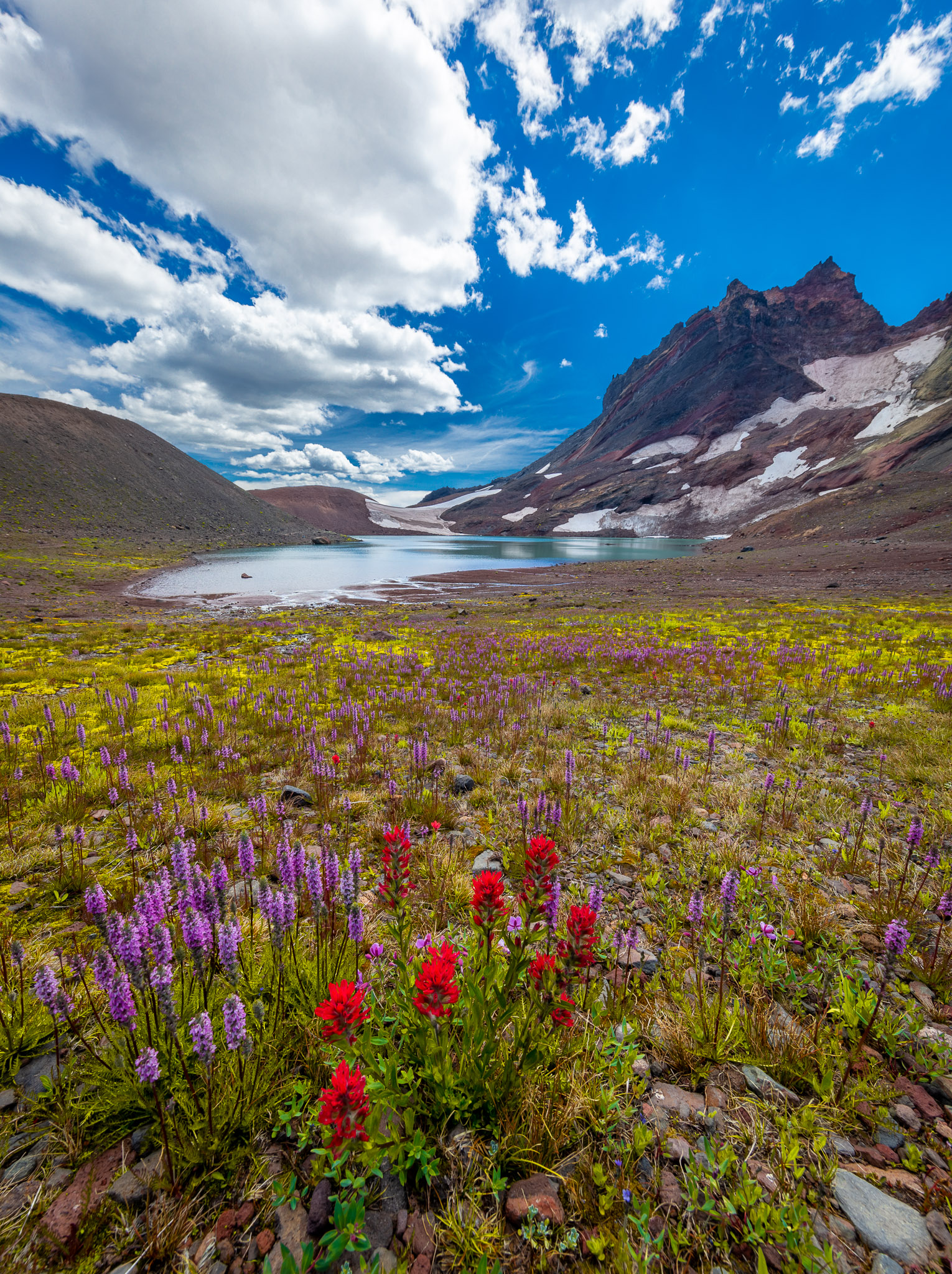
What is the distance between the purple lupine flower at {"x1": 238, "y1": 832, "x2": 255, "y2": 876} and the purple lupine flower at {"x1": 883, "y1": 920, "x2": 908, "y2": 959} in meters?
4.05

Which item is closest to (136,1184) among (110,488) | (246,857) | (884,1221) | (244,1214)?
(244,1214)

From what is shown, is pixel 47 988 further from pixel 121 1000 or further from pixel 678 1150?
pixel 678 1150

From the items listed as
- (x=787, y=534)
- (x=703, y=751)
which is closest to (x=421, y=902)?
(x=703, y=751)

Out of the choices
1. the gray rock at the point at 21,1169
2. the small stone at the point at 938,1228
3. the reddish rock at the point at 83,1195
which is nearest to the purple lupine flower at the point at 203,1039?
the reddish rock at the point at 83,1195

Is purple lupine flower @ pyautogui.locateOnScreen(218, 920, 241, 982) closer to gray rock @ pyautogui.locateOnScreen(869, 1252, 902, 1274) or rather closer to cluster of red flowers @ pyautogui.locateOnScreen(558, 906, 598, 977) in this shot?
cluster of red flowers @ pyautogui.locateOnScreen(558, 906, 598, 977)

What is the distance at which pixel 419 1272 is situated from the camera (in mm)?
1936

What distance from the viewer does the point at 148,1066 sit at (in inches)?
80.1

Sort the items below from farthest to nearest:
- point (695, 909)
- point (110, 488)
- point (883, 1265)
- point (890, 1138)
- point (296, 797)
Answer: point (110, 488)
point (296, 797)
point (695, 909)
point (890, 1138)
point (883, 1265)

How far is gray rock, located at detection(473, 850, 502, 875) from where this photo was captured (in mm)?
4940

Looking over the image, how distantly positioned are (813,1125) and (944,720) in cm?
940

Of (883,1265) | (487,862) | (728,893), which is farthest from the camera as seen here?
(487,862)

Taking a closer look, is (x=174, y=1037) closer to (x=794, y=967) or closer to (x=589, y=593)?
(x=794, y=967)

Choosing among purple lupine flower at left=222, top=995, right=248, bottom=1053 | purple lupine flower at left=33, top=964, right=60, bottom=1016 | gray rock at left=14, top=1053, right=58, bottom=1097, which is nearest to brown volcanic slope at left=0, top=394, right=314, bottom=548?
gray rock at left=14, top=1053, right=58, bottom=1097

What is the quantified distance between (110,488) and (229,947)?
17047 cm
